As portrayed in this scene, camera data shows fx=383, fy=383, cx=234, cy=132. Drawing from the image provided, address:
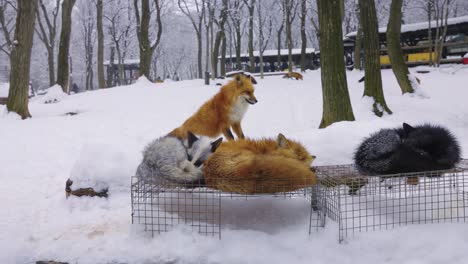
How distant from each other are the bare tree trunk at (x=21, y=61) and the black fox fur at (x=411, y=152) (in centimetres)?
1013

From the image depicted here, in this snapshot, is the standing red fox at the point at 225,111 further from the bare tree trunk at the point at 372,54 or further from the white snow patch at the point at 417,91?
the white snow patch at the point at 417,91

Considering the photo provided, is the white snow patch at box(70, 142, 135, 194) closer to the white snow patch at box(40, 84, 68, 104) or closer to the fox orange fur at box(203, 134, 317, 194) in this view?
the fox orange fur at box(203, 134, 317, 194)

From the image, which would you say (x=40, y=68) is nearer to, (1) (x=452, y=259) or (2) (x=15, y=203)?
(2) (x=15, y=203)

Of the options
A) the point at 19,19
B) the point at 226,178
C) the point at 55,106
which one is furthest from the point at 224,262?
the point at 55,106

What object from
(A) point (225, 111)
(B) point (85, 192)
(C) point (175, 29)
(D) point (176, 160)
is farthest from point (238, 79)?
(C) point (175, 29)

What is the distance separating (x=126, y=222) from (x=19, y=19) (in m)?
9.59

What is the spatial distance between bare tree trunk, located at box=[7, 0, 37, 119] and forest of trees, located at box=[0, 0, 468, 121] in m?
0.05

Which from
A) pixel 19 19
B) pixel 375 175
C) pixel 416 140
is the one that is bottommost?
pixel 375 175

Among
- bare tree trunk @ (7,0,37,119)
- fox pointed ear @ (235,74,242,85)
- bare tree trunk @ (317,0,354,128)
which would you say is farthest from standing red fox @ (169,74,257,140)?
bare tree trunk @ (7,0,37,119)

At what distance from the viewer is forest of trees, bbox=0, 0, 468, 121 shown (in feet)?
36.6

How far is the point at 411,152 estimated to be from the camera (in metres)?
3.28

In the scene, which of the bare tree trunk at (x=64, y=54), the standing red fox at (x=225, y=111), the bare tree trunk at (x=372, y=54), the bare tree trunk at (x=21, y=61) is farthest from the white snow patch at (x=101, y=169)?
the bare tree trunk at (x=64, y=54)

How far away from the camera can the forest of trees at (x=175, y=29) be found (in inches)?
439

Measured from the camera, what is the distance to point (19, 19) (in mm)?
10695
